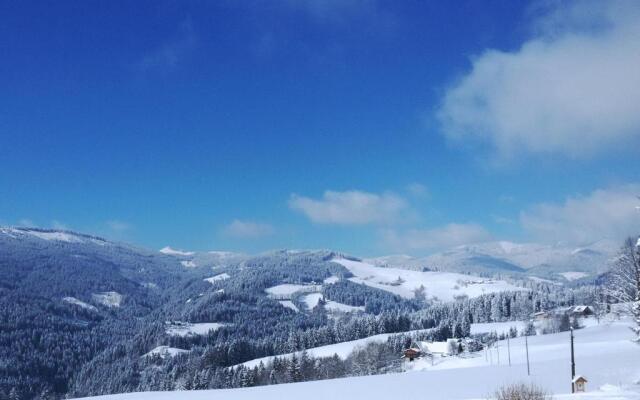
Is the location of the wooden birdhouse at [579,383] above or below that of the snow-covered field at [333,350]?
above

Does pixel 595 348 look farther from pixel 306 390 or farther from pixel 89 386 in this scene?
pixel 89 386

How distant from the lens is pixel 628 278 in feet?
99.9

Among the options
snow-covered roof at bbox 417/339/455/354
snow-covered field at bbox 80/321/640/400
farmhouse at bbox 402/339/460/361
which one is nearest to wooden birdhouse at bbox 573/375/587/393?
snow-covered field at bbox 80/321/640/400

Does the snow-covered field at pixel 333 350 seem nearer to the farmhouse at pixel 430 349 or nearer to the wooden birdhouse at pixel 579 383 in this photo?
the farmhouse at pixel 430 349

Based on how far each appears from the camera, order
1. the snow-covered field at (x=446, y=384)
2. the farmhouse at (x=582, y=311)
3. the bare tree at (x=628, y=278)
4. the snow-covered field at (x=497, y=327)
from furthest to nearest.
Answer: the farmhouse at (x=582, y=311)
the snow-covered field at (x=497, y=327)
the snow-covered field at (x=446, y=384)
the bare tree at (x=628, y=278)

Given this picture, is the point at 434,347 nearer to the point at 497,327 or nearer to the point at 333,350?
the point at 333,350

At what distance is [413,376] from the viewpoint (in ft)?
229

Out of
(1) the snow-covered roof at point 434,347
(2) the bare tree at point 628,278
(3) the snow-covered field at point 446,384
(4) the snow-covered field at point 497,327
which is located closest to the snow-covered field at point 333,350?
(1) the snow-covered roof at point 434,347

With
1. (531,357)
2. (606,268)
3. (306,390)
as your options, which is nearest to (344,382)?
(306,390)

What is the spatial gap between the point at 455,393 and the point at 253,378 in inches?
2591

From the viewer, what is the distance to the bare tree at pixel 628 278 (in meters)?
30.0

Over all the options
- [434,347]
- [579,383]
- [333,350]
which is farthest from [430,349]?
[579,383]

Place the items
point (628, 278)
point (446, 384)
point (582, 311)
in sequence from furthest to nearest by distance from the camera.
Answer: point (582, 311) < point (446, 384) < point (628, 278)

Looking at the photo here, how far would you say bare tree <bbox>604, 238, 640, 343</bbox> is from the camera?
30031 millimetres
